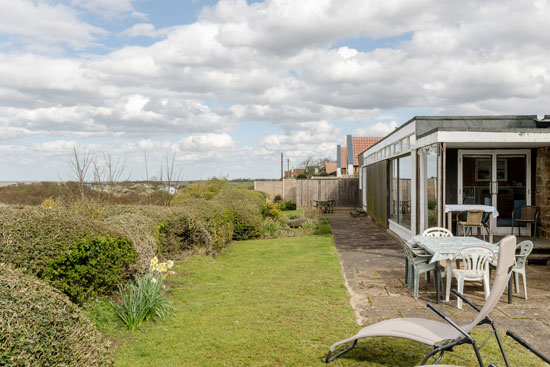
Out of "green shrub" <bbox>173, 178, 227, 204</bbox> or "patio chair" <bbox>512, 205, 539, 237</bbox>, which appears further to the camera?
"green shrub" <bbox>173, 178, 227, 204</bbox>

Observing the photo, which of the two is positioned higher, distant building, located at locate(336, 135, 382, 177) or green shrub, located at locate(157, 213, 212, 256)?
distant building, located at locate(336, 135, 382, 177)

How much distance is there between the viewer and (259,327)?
5.18 m

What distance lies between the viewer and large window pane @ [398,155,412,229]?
11.8m

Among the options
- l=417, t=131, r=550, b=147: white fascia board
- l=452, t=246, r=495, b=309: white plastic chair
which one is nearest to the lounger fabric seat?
l=452, t=246, r=495, b=309: white plastic chair

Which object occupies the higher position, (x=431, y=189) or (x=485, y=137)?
(x=485, y=137)

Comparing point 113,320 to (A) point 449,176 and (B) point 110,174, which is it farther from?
(A) point 449,176

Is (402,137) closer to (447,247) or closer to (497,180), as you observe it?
(497,180)

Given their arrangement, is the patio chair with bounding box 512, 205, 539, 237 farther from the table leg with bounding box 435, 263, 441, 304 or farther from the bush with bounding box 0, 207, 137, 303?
the bush with bounding box 0, 207, 137, 303

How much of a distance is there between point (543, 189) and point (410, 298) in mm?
6149

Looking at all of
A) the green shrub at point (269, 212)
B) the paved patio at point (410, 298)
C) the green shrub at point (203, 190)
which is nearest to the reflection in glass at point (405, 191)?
the paved patio at point (410, 298)

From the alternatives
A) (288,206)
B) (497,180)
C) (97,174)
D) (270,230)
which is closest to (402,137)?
(497,180)

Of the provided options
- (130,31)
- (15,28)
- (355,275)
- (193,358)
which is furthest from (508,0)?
(15,28)

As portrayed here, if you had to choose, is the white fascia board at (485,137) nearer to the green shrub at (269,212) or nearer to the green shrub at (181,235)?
the green shrub at (181,235)

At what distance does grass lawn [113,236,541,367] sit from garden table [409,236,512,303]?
1482mm
